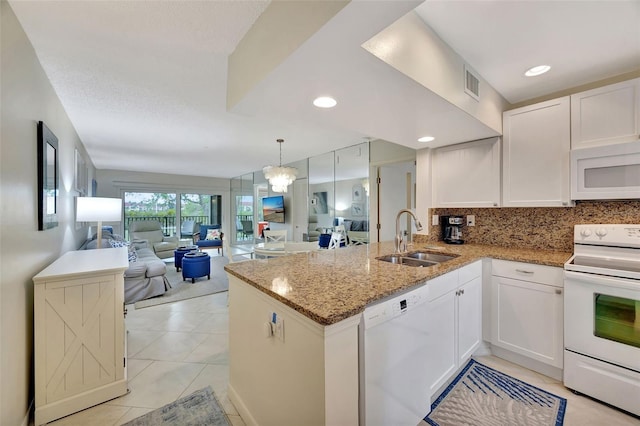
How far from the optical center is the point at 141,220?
24.6 feet

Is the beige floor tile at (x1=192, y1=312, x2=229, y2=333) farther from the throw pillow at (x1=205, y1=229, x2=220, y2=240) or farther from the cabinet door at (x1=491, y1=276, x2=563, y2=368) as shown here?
the throw pillow at (x1=205, y1=229, x2=220, y2=240)

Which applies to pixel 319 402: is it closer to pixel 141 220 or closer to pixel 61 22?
pixel 61 22

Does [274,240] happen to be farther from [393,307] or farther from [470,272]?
[393,307]

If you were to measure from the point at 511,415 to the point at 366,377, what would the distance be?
1.28 metres

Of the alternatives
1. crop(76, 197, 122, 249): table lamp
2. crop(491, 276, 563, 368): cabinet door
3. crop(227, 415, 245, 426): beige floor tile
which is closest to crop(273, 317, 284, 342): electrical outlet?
crop(227, 415, 245, 426): beige floor tile

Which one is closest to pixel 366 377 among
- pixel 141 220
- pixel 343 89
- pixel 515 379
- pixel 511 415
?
pixel 511 415

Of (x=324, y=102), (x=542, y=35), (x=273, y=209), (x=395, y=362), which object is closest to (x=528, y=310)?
(x=395, y=362)

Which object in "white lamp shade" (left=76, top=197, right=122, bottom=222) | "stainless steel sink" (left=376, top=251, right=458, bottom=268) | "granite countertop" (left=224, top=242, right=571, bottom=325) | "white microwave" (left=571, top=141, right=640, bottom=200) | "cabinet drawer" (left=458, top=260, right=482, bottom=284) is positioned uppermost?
"white microwave" (left=571, top=141, right=640, bottom=200)

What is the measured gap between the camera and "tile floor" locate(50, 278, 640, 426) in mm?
1652

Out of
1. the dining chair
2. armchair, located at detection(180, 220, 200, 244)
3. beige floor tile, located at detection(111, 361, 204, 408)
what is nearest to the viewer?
beige floor tile, located at detection(111, 361, 204, 408)

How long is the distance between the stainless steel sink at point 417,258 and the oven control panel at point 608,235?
0.97 m

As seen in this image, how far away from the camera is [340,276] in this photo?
1547 mm

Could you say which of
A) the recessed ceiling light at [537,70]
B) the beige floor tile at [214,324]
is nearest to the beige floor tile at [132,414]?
the beige floor tile at [214,324]

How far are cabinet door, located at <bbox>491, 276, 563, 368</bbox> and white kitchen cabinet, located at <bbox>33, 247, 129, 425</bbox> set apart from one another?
298 cm
